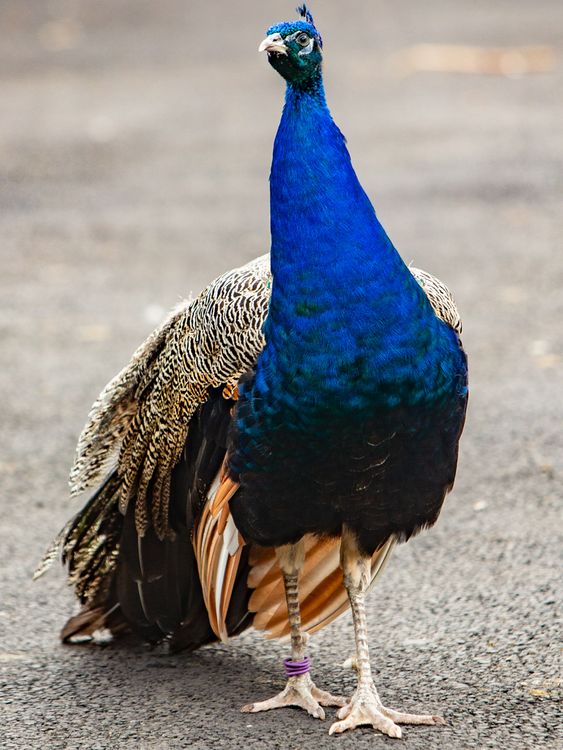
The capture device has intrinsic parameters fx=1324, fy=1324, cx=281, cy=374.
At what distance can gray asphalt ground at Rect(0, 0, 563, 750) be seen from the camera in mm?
3930

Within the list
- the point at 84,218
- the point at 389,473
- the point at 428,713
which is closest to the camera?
the point at 389,473

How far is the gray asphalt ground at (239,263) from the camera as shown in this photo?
155 inches

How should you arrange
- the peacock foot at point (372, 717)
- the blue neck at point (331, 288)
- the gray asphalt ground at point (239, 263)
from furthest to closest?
the gray asphalt ground at point (239, 263) → the peacock foot at point (372, 717) → the blue neck at point (331, 288)

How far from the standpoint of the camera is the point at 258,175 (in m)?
10.4

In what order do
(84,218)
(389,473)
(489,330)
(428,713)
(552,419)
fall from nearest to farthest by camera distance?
1. (389,473)
2. (428,713)
3. (552,419)
4. (489,330)
5. (84,218)

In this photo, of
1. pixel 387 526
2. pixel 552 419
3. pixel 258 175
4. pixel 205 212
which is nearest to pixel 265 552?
pixel 387 526

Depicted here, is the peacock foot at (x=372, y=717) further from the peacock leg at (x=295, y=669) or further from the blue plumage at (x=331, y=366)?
the blue plumage at (x=331, y=366)

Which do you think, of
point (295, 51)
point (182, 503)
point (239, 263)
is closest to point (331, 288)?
point (295, 51)

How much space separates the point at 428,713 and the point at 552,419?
258 cm

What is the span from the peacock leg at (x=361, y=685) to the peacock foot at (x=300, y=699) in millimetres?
78

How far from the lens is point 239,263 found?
8320 millimetres

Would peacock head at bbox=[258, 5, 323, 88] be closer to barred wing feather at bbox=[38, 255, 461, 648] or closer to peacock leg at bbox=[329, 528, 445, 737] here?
barred wing feather at bbox=[38, 255, 461, 648]

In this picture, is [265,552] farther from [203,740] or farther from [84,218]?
[84,218]

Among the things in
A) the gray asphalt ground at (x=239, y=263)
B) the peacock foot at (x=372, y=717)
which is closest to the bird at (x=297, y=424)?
the peacock foot at (x=372, y=717)
